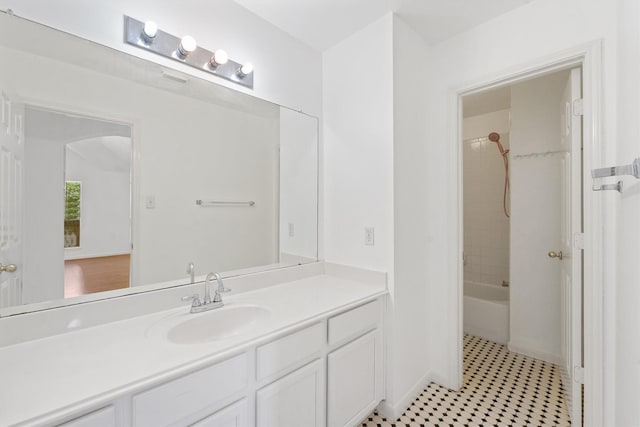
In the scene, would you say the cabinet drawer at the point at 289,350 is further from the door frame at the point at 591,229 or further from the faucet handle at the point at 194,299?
the door frame at the point at 591,229

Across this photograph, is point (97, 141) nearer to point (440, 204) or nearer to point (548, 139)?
point (440, 204)

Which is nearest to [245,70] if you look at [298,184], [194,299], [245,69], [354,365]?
[245,69]

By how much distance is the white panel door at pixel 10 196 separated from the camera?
3.50 feet

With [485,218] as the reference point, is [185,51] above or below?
above

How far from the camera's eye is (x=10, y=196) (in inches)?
42.8

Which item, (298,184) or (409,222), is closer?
(409,222)

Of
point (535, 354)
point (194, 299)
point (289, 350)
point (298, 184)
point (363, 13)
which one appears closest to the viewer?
point (289, 350)

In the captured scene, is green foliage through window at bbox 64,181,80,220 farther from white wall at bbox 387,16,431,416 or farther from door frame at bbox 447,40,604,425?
door frame at bbox 447,40,604,425

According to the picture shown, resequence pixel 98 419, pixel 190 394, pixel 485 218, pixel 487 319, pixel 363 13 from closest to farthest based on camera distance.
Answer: pixel 98 419 < pixel 190 394 < pixel 363 13 < pixel 487 319 < pixel 485 218

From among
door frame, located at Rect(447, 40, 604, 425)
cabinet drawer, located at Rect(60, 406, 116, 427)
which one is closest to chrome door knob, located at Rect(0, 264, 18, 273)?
cabinet drawer, located at Rect(60, 406, 116, 427)

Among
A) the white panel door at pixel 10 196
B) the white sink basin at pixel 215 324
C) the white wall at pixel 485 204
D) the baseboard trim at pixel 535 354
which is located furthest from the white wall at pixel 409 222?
the white wall at pixel 485 204

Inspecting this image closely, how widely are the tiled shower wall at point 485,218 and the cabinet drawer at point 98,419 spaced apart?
12.2ft

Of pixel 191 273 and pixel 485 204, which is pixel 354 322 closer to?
pixel 191 273

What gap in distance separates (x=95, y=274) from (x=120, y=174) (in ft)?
1.52
